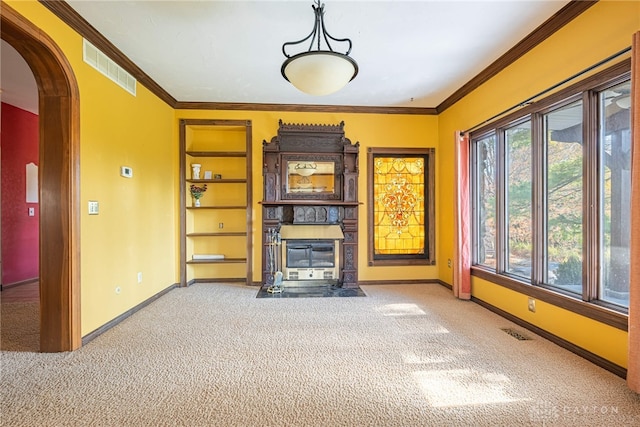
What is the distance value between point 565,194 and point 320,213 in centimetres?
297

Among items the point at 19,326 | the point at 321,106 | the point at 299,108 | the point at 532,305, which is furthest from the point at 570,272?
the point at 19,326

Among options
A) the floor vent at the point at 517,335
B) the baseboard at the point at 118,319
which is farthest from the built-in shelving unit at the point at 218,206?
the floor vent at the point at 517,335

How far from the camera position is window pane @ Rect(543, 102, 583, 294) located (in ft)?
8.29

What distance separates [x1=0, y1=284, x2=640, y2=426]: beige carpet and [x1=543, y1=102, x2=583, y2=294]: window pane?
26.0 inches

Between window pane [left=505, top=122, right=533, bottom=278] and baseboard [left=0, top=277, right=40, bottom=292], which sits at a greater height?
window pane [left=505, top=122, right=533, bottom=278]

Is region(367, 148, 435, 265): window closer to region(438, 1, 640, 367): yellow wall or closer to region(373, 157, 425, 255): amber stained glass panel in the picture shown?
region(373, 157, 425, 255): amber stained glass panel

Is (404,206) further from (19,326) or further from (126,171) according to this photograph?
(19,326)

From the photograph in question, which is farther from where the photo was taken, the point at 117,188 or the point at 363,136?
the point at 363,136

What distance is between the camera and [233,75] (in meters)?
3.63

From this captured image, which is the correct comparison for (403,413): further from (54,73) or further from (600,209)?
(54,73)

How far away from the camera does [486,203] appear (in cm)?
383

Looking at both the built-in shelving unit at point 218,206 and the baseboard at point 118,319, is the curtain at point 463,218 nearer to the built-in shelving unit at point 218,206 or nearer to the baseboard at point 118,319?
the built-in shelving unit at point 218,206

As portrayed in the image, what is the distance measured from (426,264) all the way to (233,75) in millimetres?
3994

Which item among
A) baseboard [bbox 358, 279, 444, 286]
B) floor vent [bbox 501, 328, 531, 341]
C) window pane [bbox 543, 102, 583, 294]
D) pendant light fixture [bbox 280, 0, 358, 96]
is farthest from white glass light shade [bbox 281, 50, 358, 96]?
baseboard [bbox 358, 279, 444, 286]
